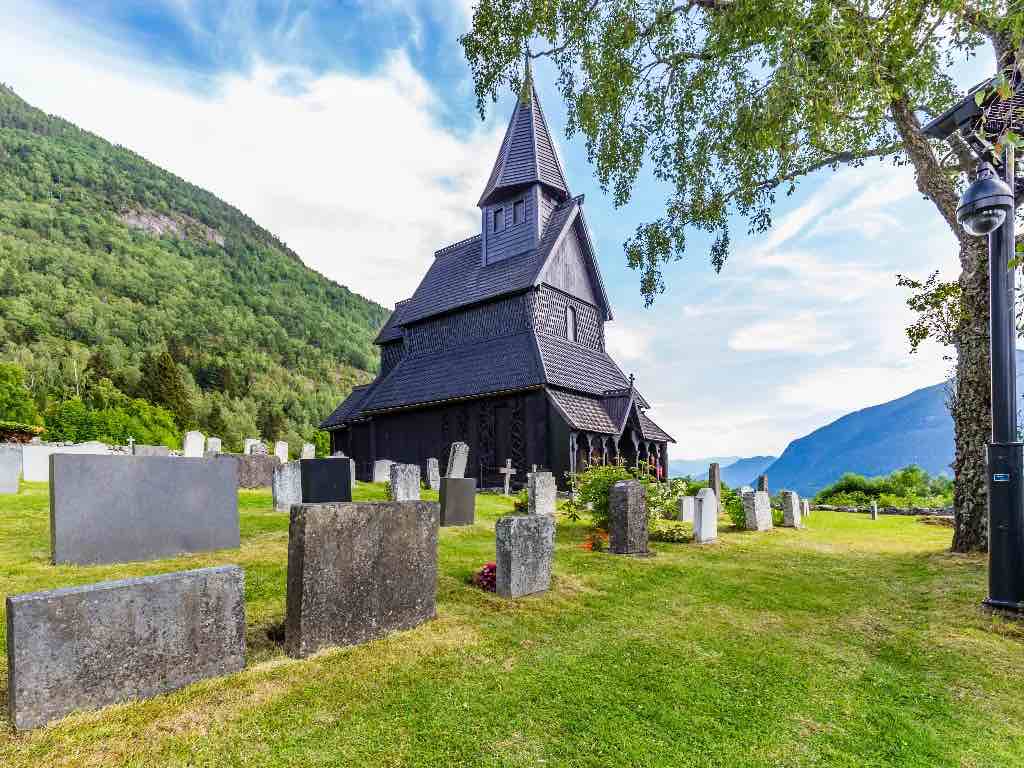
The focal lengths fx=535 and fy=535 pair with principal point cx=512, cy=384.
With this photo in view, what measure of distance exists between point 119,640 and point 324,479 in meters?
6.53

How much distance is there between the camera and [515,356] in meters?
21.3

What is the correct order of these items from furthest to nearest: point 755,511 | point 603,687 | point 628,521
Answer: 1. point 755,511
2. point 628,521
3. point 603,687

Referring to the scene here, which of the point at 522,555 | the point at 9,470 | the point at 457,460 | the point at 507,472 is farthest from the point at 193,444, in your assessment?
the point at 522,555

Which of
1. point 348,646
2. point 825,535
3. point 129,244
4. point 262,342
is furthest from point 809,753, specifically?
point 129,244

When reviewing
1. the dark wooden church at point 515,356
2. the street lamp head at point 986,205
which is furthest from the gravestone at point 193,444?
the street lamp head at point 986,205

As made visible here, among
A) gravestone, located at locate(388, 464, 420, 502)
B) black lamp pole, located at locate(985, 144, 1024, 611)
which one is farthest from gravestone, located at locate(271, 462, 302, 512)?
black lamp pole, located at locate(985, 144, 1024, 611)

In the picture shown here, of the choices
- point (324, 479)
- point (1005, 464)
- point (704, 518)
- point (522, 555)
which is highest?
point (1005, 464)

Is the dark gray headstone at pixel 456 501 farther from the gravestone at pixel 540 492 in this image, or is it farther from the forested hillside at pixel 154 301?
the forested hillside at pixel 154 301

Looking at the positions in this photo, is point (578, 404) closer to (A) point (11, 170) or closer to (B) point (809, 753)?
(B) point (809, 753)

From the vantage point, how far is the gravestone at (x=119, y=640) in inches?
122

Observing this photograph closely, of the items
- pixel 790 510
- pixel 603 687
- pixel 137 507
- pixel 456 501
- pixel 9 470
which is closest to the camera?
pixel 603 687

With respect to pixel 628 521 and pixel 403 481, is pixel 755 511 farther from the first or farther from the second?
pixel 403 481

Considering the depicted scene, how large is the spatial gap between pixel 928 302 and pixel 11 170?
5682 inches

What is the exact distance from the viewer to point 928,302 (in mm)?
12984
